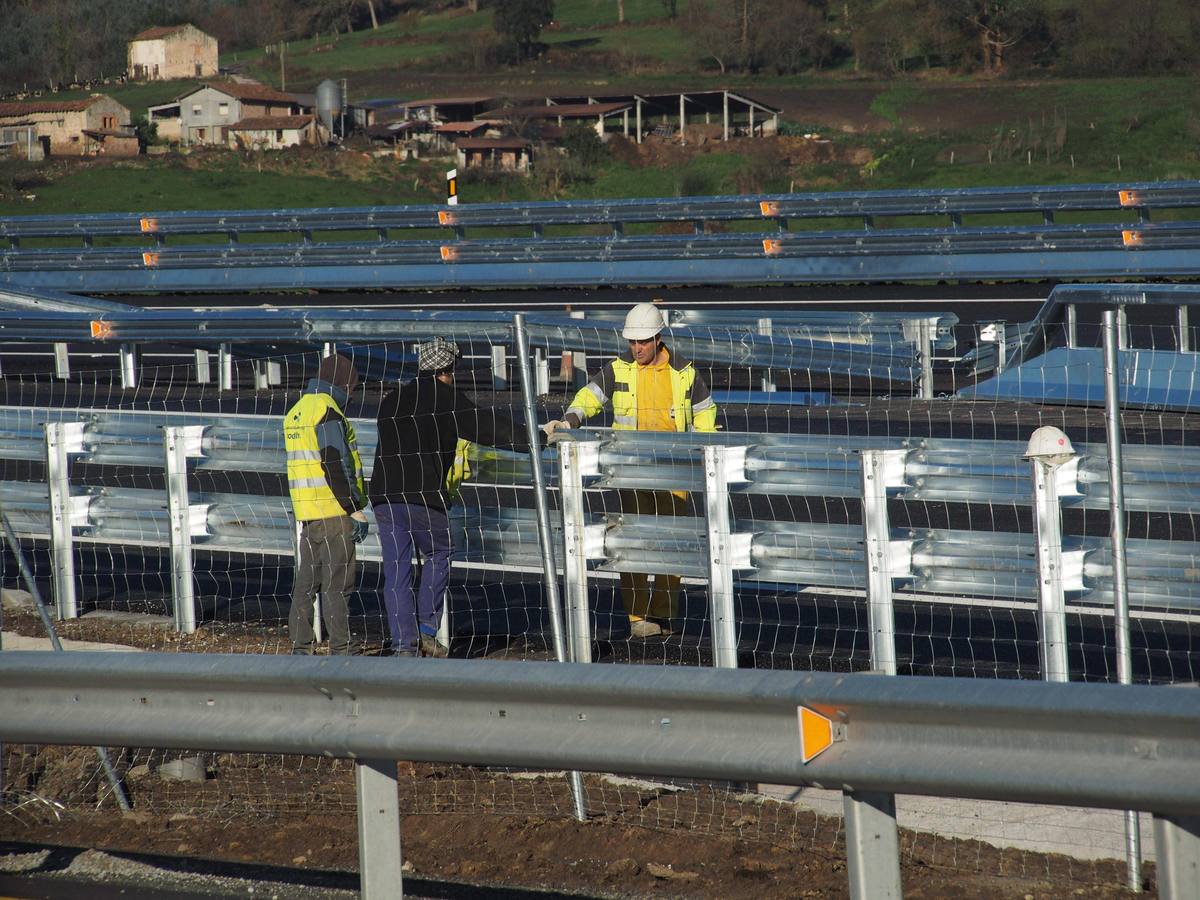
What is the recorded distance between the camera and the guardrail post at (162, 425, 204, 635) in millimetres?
9352

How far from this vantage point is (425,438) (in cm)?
839

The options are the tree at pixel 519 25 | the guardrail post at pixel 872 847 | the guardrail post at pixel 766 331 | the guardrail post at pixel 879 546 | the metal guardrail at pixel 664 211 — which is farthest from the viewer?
the tree at pixel 519 25

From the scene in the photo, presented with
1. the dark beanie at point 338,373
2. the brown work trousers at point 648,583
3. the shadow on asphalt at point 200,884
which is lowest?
the shadow on asphalt at point 200,884

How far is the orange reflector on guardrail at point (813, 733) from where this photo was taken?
13.4ft

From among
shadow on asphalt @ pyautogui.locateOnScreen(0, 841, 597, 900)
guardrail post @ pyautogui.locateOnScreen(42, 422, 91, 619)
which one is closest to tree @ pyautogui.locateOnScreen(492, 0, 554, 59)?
guardrail post @ pyautogui.locateOnScreen(42, 422, 91, 619)

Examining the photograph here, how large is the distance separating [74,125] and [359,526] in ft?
190

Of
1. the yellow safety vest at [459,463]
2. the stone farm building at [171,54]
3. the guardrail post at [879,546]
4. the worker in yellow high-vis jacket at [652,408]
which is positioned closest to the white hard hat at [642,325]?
the worker in yellow high-vis jacket at [652,408]

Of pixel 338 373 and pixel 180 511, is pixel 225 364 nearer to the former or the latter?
pixel 180 511

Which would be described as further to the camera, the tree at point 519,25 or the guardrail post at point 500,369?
the tree at point 519,25

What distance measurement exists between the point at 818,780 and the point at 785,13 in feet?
268

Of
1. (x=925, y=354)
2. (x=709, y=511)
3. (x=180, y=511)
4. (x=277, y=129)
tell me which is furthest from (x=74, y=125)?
(x=709, y=511)

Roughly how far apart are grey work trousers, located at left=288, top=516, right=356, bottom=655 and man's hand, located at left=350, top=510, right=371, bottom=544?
40 millimetres

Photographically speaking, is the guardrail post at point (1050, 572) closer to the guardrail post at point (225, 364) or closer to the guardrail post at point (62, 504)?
the guardrail post at point (62, 504)

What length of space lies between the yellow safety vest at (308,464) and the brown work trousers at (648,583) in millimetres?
1509
